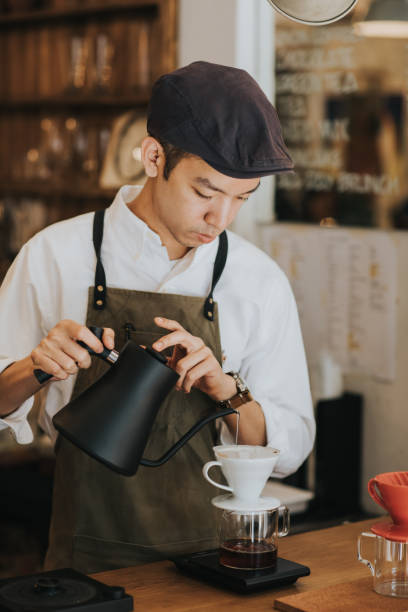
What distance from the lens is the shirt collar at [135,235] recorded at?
198cm

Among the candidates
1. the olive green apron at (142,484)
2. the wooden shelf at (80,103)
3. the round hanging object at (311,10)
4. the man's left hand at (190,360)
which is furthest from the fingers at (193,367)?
the wooden shelf at (80,103)

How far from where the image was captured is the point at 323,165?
315 centimetres

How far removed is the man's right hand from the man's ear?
1.25ft

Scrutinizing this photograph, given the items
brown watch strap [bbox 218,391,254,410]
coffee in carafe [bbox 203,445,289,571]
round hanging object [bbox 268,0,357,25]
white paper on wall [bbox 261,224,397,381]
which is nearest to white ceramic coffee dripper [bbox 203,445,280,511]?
coffee in carafe [bbox 203,445,289,571]

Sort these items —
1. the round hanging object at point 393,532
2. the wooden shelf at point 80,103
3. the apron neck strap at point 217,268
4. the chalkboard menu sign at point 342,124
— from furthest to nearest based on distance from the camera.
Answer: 1. the wooden shelf at point 80,103
2. the chalkboard menu sign at point 342,124
3. the apron neck strap at point 217,268
4. the round hanging object at point 393,532

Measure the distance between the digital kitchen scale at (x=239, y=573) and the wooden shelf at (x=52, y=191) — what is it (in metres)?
2.30

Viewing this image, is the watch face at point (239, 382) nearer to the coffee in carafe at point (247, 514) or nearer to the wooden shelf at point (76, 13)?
the coffee in carafe at point (247, 514)

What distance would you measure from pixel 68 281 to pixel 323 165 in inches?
55.5

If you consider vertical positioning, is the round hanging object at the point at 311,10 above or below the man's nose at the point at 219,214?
above

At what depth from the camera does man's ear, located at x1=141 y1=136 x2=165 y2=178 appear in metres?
1.83

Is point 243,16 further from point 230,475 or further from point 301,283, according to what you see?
point 230,475

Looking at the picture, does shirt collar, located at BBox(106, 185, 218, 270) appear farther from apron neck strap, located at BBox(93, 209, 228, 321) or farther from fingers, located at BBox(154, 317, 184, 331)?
fingers, located at BBox(154, 317, 184, 331)

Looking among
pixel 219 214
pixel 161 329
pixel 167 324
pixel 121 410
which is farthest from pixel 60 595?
pixel 219 214

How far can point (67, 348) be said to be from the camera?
1.63 m
